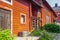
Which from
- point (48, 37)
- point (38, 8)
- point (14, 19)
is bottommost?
point (48, 37)

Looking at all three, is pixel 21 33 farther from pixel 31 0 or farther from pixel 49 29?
pixel 49 29

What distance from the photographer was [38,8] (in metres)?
24.2

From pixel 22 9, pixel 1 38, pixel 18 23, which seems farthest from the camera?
pixel 22 9

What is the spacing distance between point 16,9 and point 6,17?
2134mm

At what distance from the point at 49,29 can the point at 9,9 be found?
11.8m

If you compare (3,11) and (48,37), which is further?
(3,11)

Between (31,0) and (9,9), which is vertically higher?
(31,0)

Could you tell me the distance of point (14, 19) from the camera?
50.8ft

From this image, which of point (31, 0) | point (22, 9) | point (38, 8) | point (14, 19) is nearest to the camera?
point (14, 19)

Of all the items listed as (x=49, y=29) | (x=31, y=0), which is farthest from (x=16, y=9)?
(x=49, y=29)

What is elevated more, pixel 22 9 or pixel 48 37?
pixel 22 9

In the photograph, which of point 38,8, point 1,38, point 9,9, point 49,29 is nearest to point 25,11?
point 9,9

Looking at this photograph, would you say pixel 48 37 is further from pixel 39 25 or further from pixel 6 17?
pixel 39 25

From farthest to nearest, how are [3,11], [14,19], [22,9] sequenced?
[22,9] → [14,19] → [3,11]
